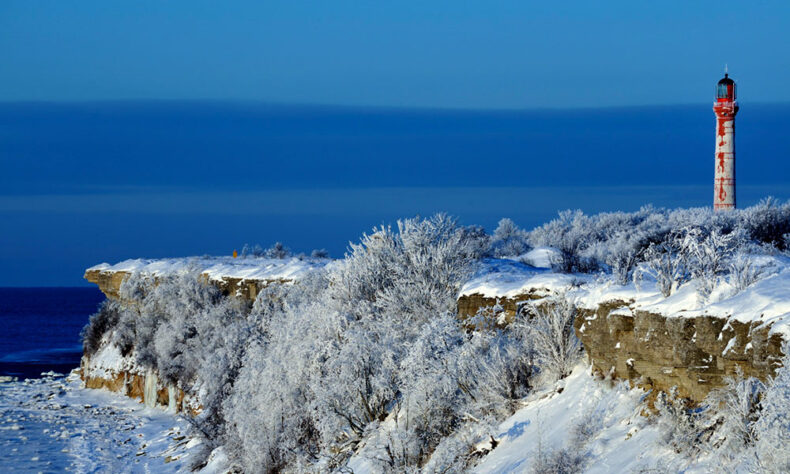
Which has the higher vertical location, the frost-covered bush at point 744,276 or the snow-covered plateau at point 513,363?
the frost-covered bush at point 744,276

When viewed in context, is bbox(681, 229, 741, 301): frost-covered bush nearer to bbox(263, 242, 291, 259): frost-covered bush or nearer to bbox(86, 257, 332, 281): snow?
bbox(86, 257, 332, 281): snow

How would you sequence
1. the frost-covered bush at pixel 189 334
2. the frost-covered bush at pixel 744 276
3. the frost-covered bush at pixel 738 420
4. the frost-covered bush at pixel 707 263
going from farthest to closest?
1. the frost-covered bush at pixel 189 334
2. the frost-covered bush at pixel 707 263
3. the frost-covered bush at pixel 744 276
4. the frost-covered bush at pixel 738 420

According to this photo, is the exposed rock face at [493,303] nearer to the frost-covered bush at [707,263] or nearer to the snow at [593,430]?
the snow at [593,430]

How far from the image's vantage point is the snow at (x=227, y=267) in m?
28.6

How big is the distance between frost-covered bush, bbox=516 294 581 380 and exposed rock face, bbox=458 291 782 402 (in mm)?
394

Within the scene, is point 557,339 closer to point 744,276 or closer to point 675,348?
point 675,348

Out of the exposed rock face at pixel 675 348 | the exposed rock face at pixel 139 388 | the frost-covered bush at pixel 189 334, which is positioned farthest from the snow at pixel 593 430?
the exposed rock face at pixel 139 388

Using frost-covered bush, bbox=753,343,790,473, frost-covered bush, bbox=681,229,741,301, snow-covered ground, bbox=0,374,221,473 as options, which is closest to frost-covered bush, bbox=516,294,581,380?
frost-covered bush, bbox=681,229,741,301

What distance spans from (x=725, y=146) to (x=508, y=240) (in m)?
9.77

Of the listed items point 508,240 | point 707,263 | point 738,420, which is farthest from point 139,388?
point 738,420

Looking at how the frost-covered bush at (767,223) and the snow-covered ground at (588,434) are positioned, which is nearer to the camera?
the snow-covered ground at (588,434)

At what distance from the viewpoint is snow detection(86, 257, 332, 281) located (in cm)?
2861

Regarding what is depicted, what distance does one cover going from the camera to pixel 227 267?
3259 cm

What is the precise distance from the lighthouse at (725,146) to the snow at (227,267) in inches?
650
